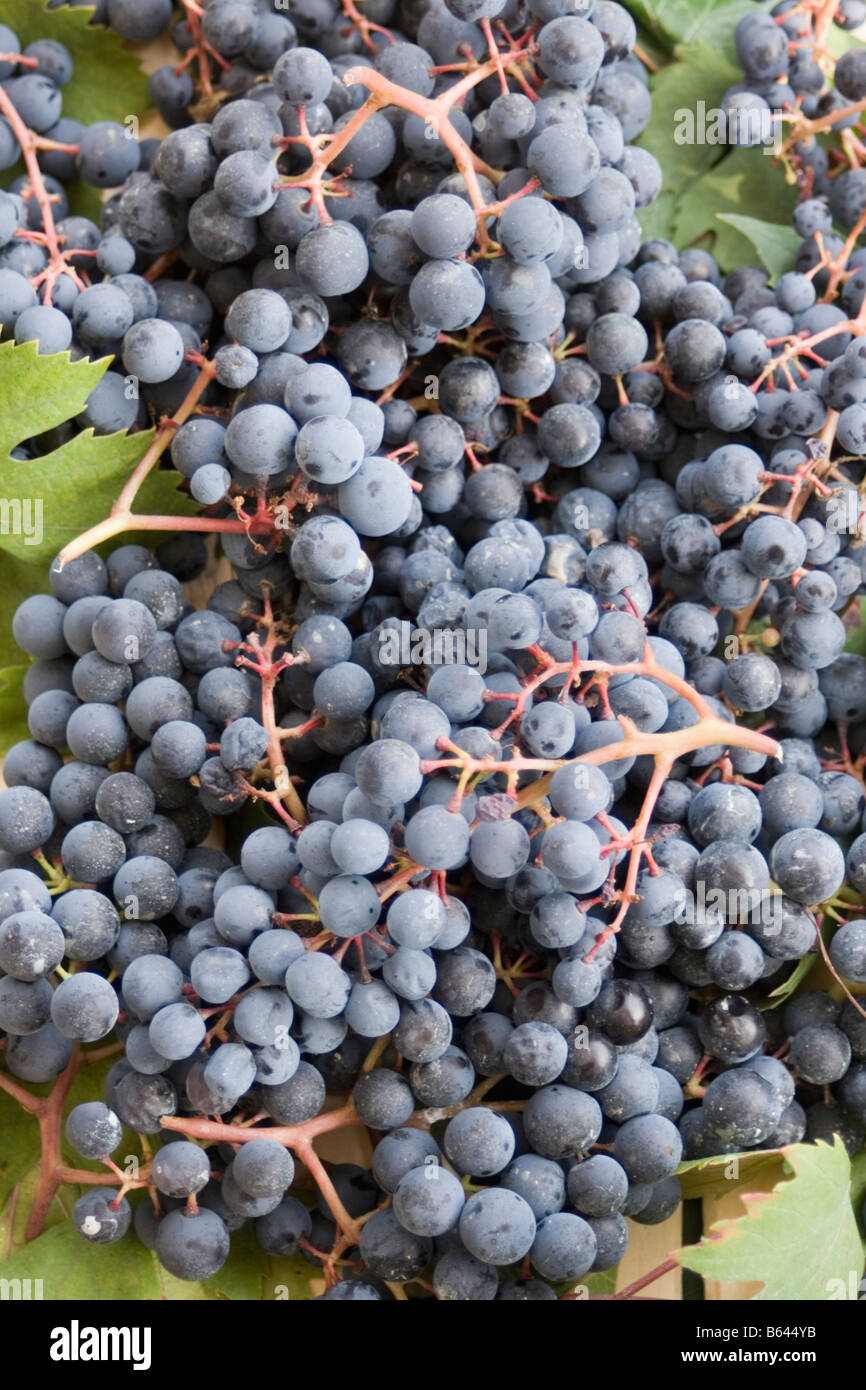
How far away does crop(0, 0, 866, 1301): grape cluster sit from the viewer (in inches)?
41.2

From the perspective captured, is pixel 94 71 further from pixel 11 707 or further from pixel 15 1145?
pixel 15 1145

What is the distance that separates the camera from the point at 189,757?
112cm

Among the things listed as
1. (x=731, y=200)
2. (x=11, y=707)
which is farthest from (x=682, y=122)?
(x=11, y=707)

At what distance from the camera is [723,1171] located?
3.78ft

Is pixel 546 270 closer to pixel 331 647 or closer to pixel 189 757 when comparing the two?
pixel 331 647

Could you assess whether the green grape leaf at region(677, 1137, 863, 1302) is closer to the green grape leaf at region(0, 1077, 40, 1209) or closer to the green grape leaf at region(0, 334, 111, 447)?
the green grape leaf at region(0, 1077, 40, 1209)

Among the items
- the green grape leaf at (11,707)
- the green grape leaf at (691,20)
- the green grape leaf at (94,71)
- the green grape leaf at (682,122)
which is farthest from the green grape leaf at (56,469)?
the green grape leaf at (691,20)

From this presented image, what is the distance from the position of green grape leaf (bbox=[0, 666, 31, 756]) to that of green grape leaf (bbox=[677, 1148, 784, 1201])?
2.46 feet

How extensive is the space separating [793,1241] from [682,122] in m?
1.13

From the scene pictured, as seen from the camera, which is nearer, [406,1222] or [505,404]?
[406,1222]

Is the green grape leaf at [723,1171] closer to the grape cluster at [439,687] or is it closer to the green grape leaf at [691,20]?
the grape cluster at [439,687]

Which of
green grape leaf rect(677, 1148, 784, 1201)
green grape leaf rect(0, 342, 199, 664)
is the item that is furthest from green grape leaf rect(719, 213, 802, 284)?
green grape leaf rect(677, 1148, 784, 1201)

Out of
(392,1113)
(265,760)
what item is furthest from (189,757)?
(392,1113)

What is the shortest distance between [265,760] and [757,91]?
0.88 m
